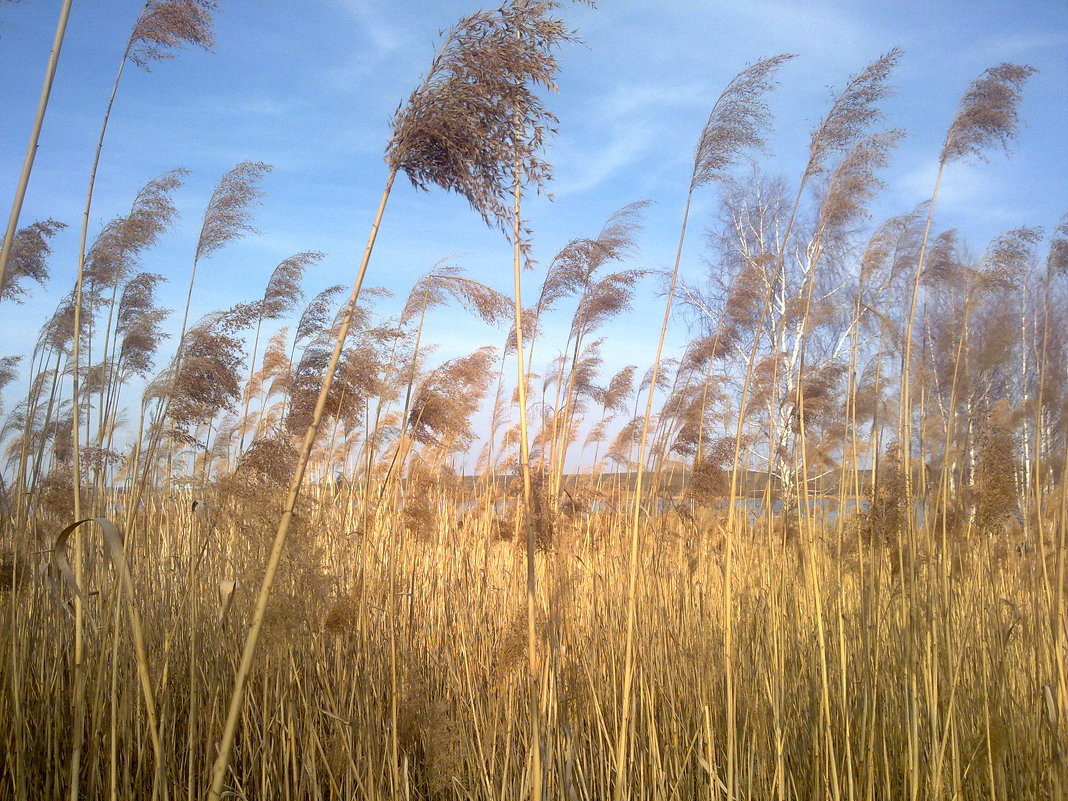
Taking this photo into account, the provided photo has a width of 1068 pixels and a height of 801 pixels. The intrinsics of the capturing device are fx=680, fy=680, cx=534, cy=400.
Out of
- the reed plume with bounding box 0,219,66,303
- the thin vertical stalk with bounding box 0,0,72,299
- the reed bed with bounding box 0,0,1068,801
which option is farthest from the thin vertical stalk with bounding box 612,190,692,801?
the reed plume with bounding box 0,219,66,303

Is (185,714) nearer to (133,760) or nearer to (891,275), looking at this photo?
(133,760)

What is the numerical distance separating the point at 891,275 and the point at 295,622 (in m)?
2.68

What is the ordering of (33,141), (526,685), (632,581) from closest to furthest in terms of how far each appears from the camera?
1. (33,141)
2. (632,581)
3. (526,685)

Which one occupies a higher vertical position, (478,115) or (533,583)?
(478,115)

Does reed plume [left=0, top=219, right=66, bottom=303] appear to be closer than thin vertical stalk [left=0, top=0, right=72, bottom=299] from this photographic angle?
No

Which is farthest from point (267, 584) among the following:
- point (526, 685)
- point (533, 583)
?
Result: point (526, 685)

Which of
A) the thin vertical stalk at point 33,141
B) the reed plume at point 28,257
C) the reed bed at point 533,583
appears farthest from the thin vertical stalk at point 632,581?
the reed plume at point 28,257

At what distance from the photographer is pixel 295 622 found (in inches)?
62.4

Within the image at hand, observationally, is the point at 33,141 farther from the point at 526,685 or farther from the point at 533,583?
the point at 526,685

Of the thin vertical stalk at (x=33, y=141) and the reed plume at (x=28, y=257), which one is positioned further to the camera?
the reed plume at (x=28, y=257)

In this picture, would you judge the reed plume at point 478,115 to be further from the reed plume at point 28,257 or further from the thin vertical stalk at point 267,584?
the reed plume at point 28,257

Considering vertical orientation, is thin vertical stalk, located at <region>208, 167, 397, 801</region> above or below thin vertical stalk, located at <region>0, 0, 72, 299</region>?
below

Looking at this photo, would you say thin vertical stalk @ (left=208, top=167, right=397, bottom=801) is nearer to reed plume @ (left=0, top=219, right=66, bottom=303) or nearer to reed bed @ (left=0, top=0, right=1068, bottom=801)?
reed bed @ (left=0, top=0, right=1068, bottom=801)

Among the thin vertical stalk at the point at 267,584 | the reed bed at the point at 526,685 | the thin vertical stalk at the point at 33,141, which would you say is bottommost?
the reed bed at the point at 526,685
